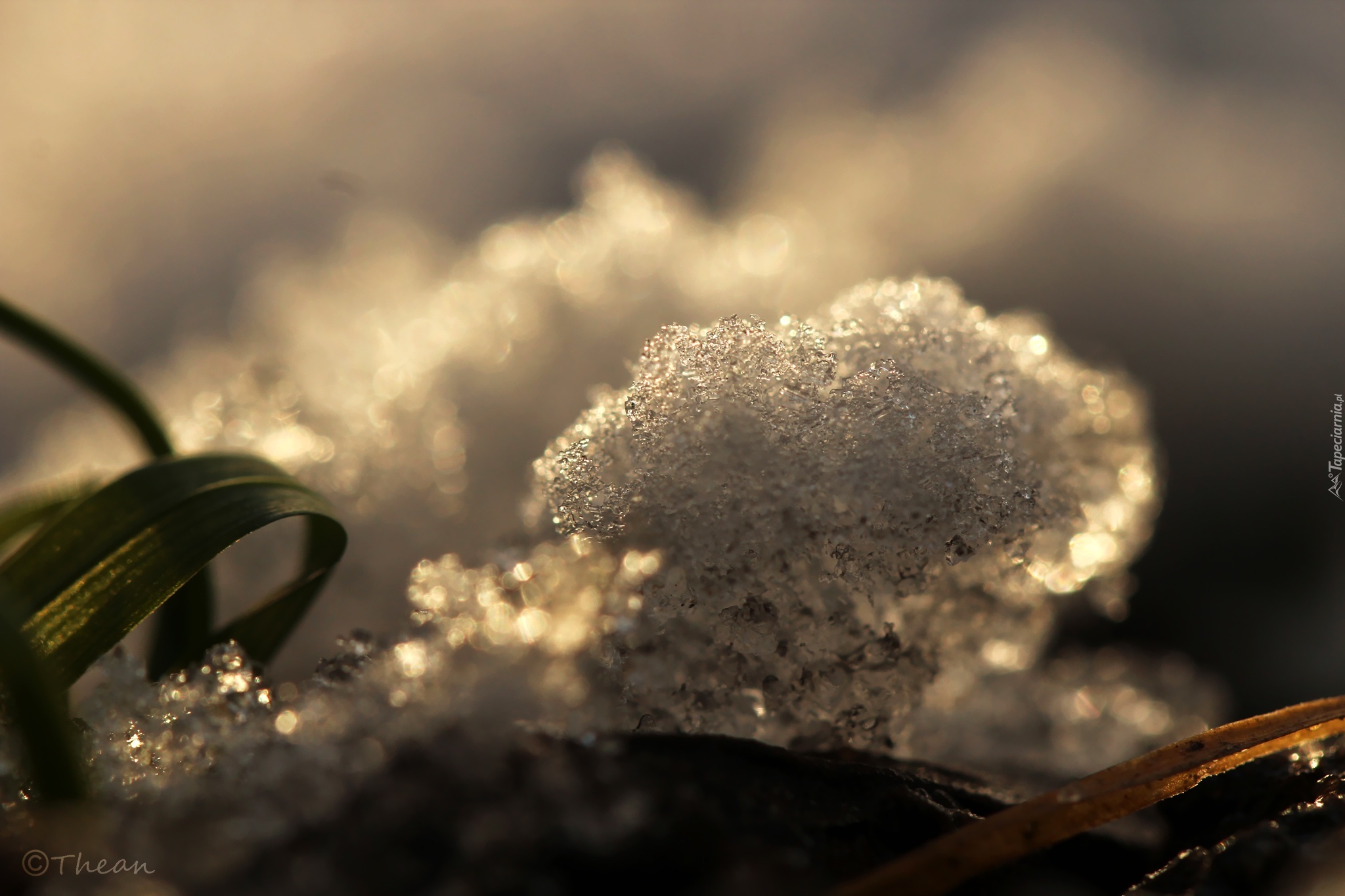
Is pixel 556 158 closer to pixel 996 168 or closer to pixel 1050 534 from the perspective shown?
pixel 996 168

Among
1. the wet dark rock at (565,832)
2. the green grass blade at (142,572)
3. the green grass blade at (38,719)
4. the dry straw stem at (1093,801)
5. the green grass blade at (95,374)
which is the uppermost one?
the green grass blade at (95,374)

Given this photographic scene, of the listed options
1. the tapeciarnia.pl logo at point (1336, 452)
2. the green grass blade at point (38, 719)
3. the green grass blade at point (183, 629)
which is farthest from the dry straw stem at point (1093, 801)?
the tapeciarnia.pl logo at point (1336, 452)

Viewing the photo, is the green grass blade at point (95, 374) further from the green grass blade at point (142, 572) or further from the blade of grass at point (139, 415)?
the green grass blade at point (142, 572)

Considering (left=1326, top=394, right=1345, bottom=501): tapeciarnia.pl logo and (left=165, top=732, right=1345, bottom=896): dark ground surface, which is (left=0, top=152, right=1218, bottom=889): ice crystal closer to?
(left=165, top=732, right=1345, bottom=896): dark ground surface

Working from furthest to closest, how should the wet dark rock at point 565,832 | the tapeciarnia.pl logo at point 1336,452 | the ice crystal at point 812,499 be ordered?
the tapeciarnia.pl logo at point 1336,452
the ice crystal at point 812,499
the wet dark rock at point 565,832

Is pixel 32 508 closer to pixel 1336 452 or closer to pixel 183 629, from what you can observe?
pixel 183 629

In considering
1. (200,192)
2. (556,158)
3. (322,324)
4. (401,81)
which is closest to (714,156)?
(556,158)

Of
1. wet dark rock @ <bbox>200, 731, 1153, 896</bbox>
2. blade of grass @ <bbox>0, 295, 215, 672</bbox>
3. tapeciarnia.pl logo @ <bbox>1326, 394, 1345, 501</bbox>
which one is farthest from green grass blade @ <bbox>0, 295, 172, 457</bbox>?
tapeciarnia.pl logo @ <bbox>1326, 394, 1345, 501</bbox>
